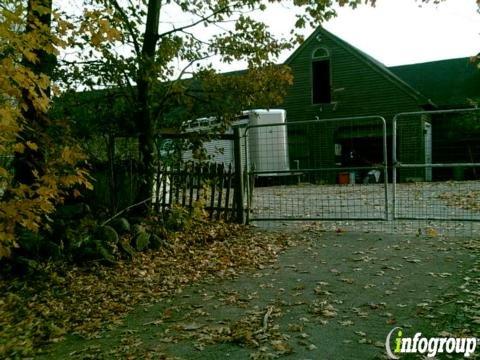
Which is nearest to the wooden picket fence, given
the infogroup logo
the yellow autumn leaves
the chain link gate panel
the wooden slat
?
the wooden slat

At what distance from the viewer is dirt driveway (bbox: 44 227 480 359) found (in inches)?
147

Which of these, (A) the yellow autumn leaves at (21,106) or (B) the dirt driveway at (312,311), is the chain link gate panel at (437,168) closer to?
(B) the dirt driveway at (312,311)

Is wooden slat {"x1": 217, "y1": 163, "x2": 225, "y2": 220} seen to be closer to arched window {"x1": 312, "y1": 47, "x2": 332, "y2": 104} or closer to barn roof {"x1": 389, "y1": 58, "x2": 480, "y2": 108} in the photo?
arched window {"x1": 312, "y1": 47, "x2": 332, "y2": 104}

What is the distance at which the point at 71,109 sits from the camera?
7227mm

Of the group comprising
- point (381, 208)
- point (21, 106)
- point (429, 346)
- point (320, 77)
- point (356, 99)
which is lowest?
point (429, 346)

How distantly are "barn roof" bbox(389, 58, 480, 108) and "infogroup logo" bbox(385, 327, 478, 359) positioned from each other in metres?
19.9

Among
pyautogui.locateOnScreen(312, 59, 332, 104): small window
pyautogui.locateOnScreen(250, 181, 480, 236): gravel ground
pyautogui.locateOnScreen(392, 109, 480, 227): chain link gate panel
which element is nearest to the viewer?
pyautogui.locateOnScreen(250, 181, 480, 236): gravel ground

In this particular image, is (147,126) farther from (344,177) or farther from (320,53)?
(320,53)

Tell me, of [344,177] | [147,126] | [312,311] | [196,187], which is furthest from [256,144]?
[312,311]

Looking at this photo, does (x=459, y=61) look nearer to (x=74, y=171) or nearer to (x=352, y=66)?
(x=352, y=66)

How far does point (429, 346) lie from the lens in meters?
3.56

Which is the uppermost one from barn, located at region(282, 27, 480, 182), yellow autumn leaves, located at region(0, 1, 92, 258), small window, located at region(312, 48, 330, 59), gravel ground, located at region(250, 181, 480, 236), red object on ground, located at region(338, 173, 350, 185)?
small window, located at region(312, 48, 330, 59)

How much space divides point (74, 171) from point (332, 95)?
20.0 m

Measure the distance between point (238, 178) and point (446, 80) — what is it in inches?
760
